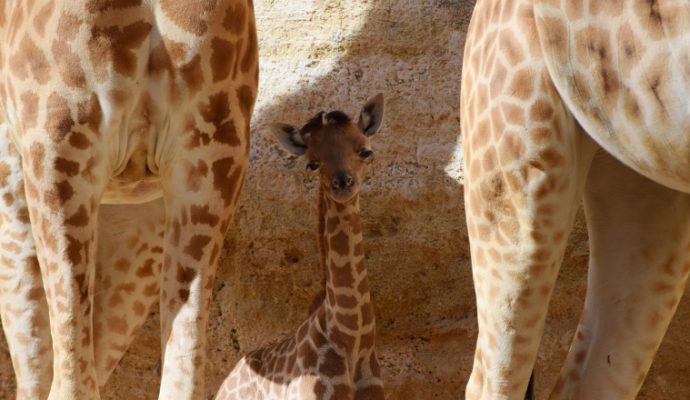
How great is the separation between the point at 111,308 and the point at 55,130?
1.16 m

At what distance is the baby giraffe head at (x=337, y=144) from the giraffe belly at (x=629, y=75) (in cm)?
150

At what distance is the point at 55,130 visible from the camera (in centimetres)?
278

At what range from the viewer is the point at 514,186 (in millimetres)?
2553

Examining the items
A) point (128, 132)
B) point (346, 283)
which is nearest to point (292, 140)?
point (346, 283)

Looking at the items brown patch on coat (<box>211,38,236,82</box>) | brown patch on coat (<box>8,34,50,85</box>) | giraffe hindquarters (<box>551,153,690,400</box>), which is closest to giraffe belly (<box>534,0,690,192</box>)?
giraffe hindquarters (<box>551,153,690,400</box>)

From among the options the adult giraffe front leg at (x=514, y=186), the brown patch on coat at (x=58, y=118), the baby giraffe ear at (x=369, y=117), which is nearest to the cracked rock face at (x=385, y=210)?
the baby giraffe ear at (x=369, y=117)

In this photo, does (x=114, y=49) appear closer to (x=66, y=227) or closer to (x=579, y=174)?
(x=66, y=227)

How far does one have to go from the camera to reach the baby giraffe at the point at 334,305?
12.7 feet

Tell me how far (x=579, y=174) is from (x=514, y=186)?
15cm

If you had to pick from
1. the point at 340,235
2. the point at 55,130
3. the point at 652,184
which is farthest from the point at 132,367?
the point at 652,184

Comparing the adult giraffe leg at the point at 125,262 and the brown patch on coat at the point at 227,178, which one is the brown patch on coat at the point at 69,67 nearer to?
the brown patch on coat at the point at 227,178

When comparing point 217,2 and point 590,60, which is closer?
point 590,60

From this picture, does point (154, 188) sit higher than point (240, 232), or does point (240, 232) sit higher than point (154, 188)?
point (154, 188)

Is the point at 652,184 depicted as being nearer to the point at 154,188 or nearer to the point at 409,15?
the point at 154,188
